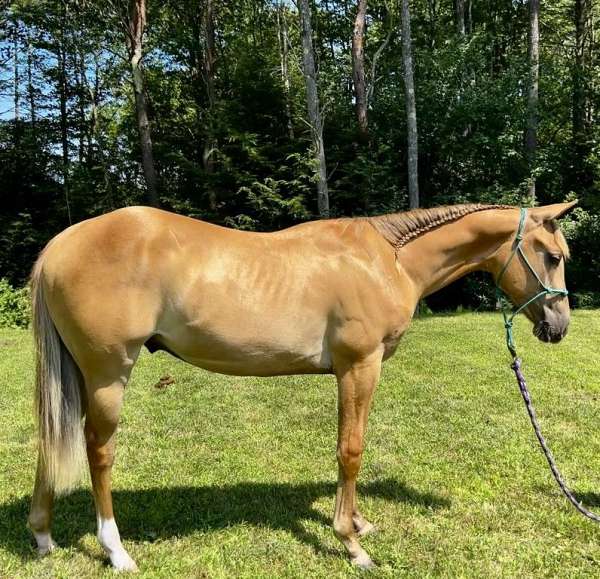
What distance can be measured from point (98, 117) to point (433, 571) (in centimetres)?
2022

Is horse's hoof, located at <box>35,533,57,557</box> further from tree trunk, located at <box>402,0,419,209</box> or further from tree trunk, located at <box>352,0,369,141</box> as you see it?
tree trunk, located at <box>352,0,369,141</box>

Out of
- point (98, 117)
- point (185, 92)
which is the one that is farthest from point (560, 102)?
point (98, 117)

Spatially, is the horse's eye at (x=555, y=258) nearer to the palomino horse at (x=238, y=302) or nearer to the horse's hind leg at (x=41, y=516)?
the palomino horse at (x=238, y=302)

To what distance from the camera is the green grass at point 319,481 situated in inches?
110

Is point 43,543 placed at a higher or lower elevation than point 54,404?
lower

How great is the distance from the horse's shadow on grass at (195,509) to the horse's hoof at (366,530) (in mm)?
249

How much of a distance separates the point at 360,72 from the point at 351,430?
1426cm

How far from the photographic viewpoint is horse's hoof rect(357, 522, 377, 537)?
3.01 meters

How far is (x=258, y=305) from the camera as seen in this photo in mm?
2609

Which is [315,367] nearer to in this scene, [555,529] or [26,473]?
[555,529]

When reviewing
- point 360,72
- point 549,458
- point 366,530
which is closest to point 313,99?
point 360,72

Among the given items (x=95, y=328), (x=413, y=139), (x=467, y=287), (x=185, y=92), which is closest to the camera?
(x=95, y=328)

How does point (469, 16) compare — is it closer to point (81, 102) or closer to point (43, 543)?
point (81, 102)

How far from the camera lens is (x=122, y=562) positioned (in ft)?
8.87
